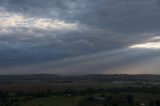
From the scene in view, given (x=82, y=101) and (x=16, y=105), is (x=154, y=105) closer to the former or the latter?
(x=82, y=101)

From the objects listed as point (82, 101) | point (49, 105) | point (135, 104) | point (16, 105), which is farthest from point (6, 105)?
point (135, 104)

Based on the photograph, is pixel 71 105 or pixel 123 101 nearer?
pixel 71 105

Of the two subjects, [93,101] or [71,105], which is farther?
[93,101]

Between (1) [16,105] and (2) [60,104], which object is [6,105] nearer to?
(1) [16,105]

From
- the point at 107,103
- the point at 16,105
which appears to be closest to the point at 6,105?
the point at 16,105

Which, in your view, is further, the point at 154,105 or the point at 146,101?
the point at 146,101

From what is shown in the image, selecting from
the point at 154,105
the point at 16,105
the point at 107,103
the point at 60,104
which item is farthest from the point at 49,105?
the point at 154,105

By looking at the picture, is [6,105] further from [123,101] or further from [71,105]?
[123,101]
